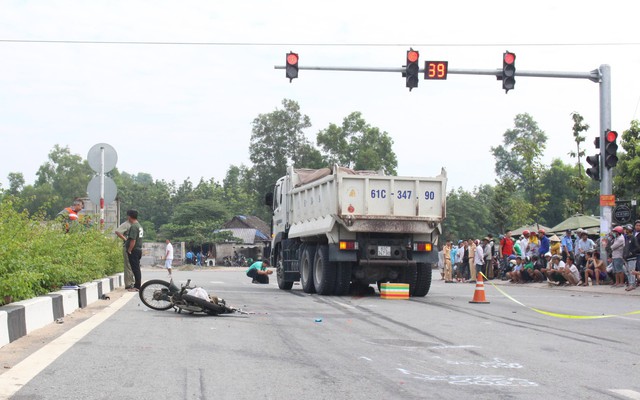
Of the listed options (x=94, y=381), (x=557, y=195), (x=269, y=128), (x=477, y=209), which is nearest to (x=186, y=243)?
(x=269, y=128)

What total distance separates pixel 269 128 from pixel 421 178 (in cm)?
6200

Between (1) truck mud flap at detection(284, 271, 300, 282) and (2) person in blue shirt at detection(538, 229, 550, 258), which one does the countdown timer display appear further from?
(2) person in blue shirt at detection(538, 229, 550, 258)

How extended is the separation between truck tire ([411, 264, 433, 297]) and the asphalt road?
4453mm

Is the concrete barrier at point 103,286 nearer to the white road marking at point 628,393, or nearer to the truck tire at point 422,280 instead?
the truck tire at point 422,280

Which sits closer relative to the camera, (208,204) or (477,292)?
(477,292)

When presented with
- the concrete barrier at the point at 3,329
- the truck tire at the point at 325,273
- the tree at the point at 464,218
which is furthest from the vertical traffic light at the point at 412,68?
the tree at the point at 464,218

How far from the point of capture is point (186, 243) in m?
78.6

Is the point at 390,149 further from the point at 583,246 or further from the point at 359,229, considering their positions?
the point at 359,229

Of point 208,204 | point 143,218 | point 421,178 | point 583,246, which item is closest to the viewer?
point 421,178

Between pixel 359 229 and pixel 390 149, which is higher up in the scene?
pixel 390 149

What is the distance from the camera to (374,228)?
1697 centimetres

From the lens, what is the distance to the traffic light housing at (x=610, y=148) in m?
21.6

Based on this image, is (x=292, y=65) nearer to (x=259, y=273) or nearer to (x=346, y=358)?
(x=259, y=273)

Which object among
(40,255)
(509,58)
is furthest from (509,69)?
(40,255)
